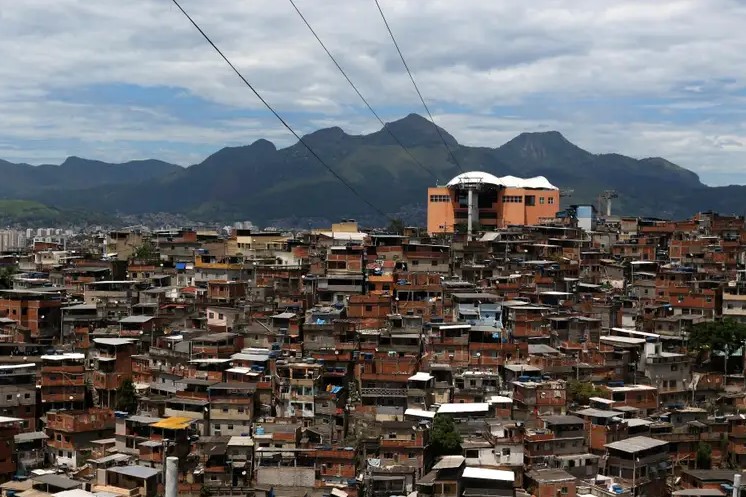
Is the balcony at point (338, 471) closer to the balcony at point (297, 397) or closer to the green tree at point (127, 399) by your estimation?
the balcony at point (297, 397)

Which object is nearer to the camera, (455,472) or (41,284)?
(455,472)

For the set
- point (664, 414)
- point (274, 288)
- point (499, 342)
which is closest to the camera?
point (664, 414)

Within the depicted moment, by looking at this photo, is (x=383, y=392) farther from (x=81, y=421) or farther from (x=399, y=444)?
(x=81, y=421)

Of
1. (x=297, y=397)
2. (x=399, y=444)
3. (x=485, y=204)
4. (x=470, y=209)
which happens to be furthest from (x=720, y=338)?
(x=485, y=204)

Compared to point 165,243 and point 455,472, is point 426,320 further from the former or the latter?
point 165,243

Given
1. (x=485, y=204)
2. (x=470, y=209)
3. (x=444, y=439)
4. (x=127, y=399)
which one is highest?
(x=485, y=204)

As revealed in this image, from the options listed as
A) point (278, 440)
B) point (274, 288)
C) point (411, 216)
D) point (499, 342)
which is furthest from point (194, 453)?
point (411, 216)

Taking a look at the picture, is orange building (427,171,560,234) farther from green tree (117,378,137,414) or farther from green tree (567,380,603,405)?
green tree (117,378,137,414)

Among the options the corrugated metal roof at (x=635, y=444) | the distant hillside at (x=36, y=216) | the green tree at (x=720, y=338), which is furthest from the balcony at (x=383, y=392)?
the distant hillside at (x=36, y=216)

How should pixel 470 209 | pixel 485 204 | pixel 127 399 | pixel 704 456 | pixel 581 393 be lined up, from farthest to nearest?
pixel 485 204, pixel 470 209, pixel 127 399, pixel 581 393, pixel 704 456
